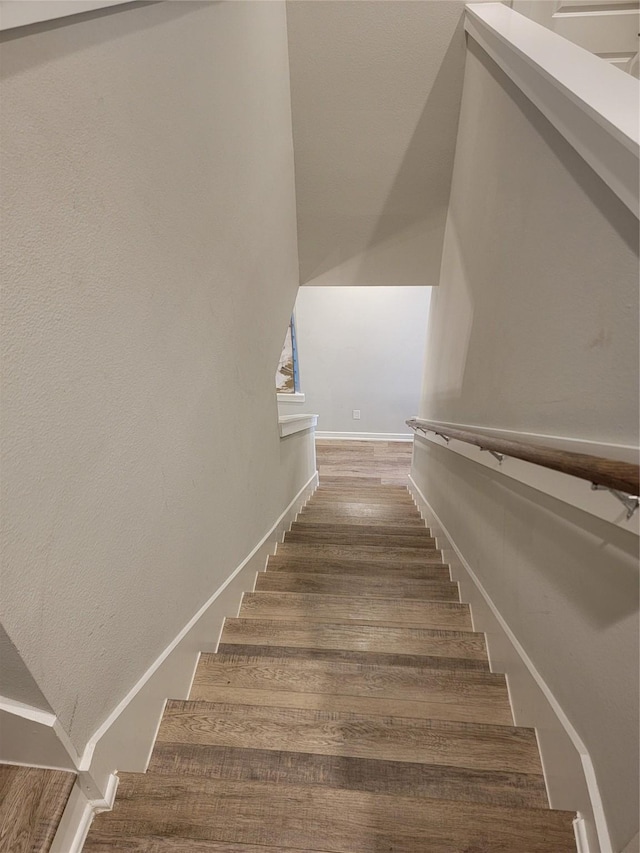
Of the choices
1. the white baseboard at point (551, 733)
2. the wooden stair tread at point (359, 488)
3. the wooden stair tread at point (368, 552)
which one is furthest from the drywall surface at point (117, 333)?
the wooden stair tread at point (359, 488)

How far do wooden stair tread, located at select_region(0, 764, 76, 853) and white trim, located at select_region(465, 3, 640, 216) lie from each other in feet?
5.43

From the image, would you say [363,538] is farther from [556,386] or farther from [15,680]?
[15,680]

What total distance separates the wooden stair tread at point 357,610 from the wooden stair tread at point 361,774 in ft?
2.19

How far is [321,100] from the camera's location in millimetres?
2646

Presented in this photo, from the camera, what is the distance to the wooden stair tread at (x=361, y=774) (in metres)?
1.06

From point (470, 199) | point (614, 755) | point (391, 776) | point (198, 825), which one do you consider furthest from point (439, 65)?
point (198, 825)

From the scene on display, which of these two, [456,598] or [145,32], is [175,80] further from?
[456,598]

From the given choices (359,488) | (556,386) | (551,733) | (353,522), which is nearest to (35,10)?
(556,386)

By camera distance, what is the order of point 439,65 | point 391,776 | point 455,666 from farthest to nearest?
point 439,65, point 455,666, point 391,776

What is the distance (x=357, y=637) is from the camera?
1669 mm

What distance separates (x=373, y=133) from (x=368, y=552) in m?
2.75

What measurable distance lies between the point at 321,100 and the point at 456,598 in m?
3.11

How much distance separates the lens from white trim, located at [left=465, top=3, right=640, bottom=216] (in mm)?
747

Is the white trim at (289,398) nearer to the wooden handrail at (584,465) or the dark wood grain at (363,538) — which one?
the dark wood grain at (363,538)
